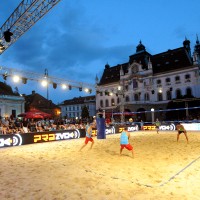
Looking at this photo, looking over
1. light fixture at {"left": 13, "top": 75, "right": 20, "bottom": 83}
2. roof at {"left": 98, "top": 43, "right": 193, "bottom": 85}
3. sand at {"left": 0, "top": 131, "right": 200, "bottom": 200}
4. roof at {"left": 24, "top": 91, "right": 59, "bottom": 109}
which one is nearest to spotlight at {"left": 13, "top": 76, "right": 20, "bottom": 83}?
light fixture at {"left": 13, "top": 75, "right": 20, "bottom": 83}

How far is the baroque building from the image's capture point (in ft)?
154

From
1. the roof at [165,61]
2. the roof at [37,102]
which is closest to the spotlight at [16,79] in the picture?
the roof at [165,61]

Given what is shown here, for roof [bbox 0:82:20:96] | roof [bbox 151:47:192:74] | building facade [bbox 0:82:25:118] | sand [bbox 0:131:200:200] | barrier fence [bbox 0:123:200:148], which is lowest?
sand [bbox 0:131:200:200]

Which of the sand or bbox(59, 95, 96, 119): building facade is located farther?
bbox(59, 95, 96, 119): building facade

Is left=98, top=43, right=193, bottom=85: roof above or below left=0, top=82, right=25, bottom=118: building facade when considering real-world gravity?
above

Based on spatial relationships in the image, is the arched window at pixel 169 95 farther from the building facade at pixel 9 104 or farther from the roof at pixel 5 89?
the roof at pixel 5 89

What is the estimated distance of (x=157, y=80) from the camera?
171 feet

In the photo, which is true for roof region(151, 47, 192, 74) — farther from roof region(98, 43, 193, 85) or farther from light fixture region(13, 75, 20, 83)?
light fixture region(13, 75, 20, 83)

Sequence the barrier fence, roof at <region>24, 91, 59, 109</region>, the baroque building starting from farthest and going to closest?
roof at <region>24, 91, 59, 109</region>
the baroque building
the barrier fence

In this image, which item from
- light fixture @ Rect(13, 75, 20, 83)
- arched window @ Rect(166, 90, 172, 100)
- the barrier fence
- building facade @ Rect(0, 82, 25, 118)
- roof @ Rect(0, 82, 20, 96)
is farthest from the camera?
arched window @ Rect(166, 90, 172, 100)

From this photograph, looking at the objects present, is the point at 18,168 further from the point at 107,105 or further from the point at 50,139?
the point at 107,105

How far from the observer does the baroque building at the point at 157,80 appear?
4706 cm

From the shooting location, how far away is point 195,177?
268 inches

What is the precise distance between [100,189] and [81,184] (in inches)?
28.4
